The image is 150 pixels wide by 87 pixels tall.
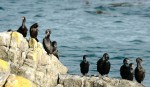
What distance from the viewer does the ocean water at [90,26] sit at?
51.9 meters

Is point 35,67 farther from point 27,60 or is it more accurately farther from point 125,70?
point 125,70

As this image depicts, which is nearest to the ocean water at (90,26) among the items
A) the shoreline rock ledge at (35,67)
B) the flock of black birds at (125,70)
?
the flock of black birds at (125,70)

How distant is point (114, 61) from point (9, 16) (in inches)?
1209

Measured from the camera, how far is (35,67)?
27297mm

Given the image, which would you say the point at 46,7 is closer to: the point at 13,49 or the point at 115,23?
the point at 115,23

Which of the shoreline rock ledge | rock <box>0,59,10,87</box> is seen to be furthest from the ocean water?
rock <box>0,59,10,87</box>

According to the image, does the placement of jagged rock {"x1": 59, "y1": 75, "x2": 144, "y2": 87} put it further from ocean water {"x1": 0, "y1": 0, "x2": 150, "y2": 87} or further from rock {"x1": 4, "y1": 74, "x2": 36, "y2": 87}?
ocean water {"x1": 0, "y1": 0, "x2": 150, "y2": 87}

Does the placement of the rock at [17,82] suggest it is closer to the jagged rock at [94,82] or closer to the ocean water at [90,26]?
the jagged rock at [94,82]

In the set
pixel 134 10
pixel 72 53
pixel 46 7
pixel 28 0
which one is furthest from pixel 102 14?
pixel 72 53

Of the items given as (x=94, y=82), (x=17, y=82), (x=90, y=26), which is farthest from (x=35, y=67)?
(x=90, y=26)

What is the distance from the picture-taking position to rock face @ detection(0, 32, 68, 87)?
85.8ft

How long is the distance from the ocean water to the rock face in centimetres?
1064

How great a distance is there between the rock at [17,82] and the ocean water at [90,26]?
14.2 metres

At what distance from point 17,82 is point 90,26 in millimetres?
46203
